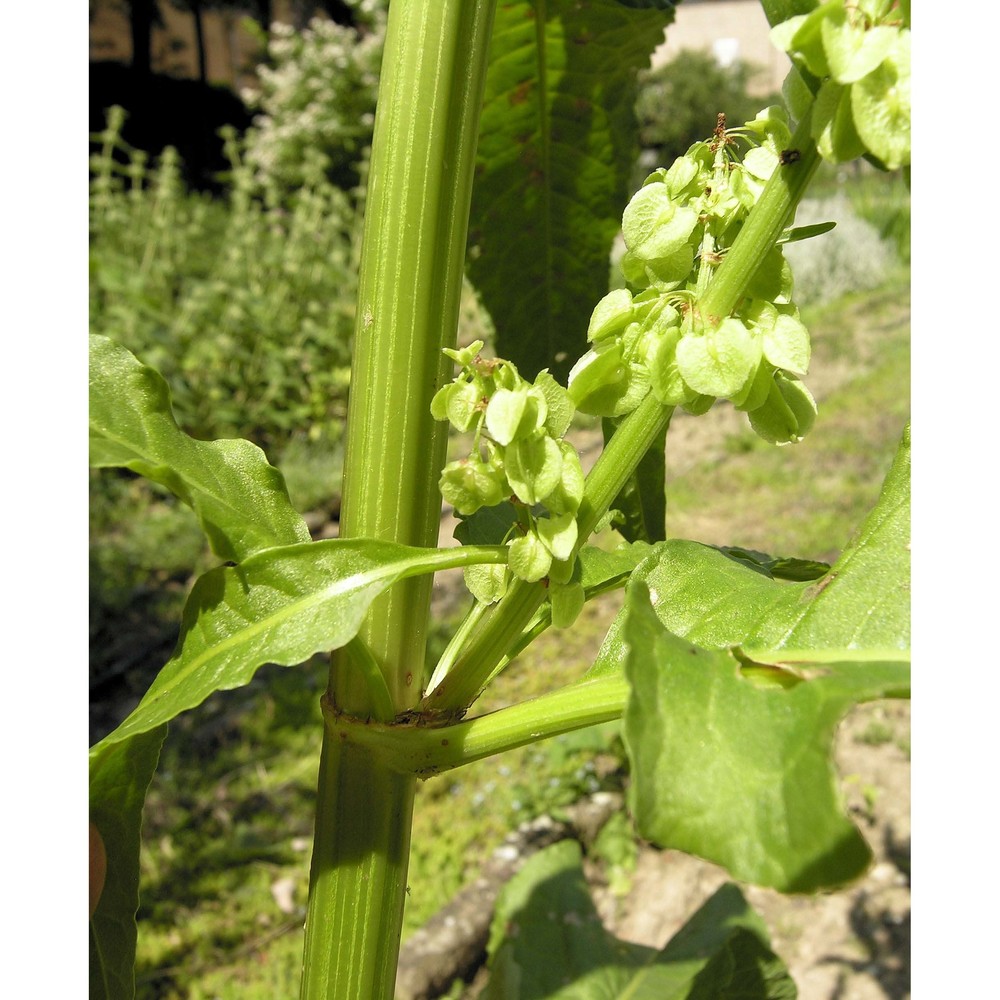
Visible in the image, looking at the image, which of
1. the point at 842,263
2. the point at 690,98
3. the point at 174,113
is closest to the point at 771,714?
the point at 842,263

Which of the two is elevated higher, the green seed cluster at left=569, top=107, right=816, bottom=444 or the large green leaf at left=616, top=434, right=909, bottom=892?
the green seed cluster at left=569, top=107, right=816, bottom=444

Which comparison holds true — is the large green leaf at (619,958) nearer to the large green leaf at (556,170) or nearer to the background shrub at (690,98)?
the large green leaf at (556,170)

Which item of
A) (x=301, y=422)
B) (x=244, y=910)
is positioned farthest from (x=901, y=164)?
(x=301, y=422)

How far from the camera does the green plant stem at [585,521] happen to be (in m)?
0.40

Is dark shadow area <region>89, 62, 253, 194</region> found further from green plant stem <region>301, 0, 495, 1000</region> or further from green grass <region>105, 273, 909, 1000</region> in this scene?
green plant stem <region>301, 0, 495, 1000</region>

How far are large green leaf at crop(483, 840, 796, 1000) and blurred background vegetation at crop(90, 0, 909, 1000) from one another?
0.64 meters

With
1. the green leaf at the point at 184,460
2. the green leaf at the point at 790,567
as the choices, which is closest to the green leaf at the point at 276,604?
the green leaf at the point at 184,460

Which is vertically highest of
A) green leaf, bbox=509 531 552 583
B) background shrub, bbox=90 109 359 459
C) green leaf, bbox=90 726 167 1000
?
background shrub, bbox=90 109 359 459

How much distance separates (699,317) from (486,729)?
0.20 m

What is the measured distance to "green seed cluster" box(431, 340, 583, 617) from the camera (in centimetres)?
38

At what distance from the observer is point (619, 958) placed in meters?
1.12

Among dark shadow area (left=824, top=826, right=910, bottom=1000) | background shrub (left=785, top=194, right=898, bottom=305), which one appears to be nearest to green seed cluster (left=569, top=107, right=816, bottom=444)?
dark shadow area (left=824, top=826, right=910, bottom=1000)

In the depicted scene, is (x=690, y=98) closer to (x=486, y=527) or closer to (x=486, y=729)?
(x=486, y=527)

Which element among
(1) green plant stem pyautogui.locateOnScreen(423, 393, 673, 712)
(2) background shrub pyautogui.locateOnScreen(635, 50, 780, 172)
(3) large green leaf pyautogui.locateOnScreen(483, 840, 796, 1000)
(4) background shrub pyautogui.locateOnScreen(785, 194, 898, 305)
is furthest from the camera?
(2) background shrub pyautogui.locateOnScreen(635, 50, 780, 172)
